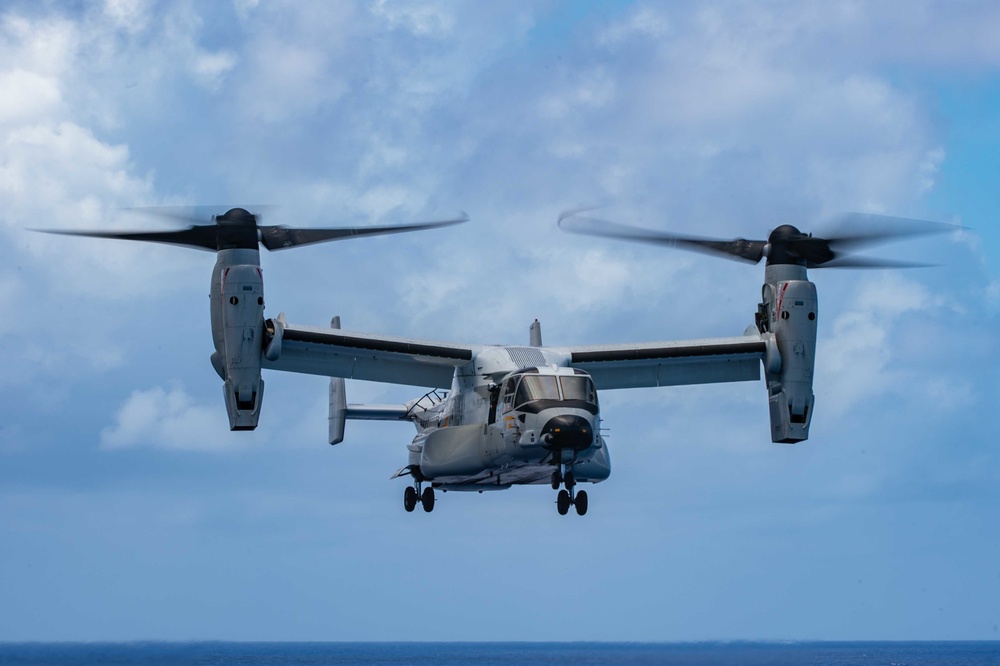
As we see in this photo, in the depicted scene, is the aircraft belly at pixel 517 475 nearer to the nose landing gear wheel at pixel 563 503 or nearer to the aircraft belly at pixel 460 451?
the aircraft belly at pixel 460 451

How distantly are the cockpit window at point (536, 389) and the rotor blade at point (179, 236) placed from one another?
634 cm

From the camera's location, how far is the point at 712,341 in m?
26.8

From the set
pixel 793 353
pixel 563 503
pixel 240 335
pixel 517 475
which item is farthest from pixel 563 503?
pixel 240 335

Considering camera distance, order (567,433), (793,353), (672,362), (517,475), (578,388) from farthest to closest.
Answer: (672,362)
(793,353)
(517,475)
(578,388)
(567,433)

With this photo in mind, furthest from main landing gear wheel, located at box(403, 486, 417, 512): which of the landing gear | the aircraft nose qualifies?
the aircraft nose

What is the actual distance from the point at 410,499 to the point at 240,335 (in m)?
6.36

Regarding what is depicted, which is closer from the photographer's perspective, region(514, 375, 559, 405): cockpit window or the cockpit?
the cockpit

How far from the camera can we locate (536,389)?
2233 centimetres

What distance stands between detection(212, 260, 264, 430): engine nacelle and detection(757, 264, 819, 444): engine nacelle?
10.2 m

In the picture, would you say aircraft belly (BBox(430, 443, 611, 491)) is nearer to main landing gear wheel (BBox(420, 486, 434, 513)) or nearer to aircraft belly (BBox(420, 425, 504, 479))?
aircraft belly (BBox(420, 425, 504, 479))

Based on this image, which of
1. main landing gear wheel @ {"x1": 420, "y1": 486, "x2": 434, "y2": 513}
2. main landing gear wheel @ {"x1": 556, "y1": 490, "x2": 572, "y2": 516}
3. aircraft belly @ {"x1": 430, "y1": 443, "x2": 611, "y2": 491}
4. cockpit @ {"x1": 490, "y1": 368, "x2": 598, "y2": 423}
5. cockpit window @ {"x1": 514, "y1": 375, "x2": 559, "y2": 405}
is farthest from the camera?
main landing gear wheel @ {"x1": 420, "y1": 486, "x2": 434, "y2": 513}

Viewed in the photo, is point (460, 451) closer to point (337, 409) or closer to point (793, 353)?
point (793, 353)

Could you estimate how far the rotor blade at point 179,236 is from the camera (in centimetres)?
2378

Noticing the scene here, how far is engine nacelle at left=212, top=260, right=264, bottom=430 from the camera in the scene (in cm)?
2283
